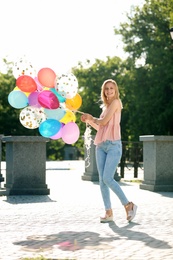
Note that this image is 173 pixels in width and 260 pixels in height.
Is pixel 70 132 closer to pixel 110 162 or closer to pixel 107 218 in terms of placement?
pixel 110 162

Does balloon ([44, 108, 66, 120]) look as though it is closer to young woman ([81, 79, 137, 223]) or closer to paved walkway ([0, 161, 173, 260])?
young woman ([81, 79, 137, 223])

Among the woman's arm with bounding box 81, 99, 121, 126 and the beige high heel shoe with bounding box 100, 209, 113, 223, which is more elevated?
the woman's arm with bounding box 81, 99, 121, 126

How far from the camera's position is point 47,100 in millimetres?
8906

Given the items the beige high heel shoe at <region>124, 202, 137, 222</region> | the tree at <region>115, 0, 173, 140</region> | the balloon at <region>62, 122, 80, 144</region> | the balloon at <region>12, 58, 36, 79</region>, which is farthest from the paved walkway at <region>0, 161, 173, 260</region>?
the tree at <region>115, 0, 173, 140</region>

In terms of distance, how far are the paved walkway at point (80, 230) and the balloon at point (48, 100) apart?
5.55ft

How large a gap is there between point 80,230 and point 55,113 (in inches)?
81.4

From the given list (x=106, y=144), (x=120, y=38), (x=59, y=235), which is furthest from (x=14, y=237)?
(x=120, y=38)

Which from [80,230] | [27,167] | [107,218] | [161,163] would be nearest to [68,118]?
[107,218]

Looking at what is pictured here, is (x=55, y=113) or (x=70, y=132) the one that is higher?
(x=55, y=113)

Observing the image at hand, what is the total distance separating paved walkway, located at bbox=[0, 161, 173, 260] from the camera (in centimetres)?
608

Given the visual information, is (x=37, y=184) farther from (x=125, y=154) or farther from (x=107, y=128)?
(x=125, y=154)

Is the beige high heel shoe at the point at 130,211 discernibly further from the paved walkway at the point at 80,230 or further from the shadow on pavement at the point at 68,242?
the shadow on pavement at the point at 68,242

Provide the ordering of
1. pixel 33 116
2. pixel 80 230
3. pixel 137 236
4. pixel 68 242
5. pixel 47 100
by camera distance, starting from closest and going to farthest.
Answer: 1. pixel 68 242
2. pixel 137 236
3. pixel 80 230
4. pixel 47 100
5. pixel 33 116

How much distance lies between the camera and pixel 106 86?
8.38 metres
